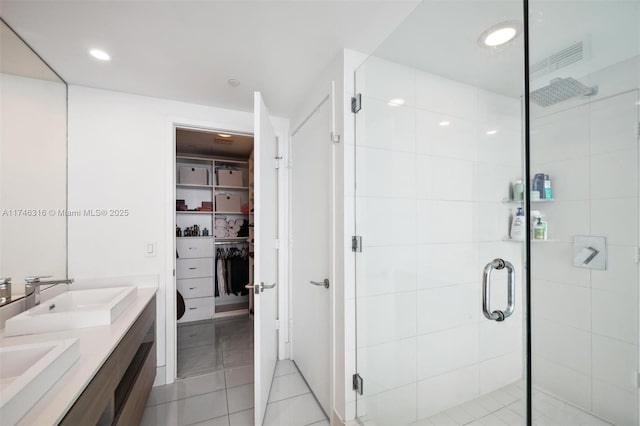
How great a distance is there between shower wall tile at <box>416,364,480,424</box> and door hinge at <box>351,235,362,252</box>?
76 centimetres

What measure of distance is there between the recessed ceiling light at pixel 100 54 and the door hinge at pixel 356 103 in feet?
5.13

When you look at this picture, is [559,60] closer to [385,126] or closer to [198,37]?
[385,126]

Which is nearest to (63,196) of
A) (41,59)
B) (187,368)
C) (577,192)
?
(41,59)

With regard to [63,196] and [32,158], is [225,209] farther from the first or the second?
Result: [32,158]

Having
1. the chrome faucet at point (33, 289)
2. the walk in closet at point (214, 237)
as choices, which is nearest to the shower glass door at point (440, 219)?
the chrome faucet at point (33, 289)

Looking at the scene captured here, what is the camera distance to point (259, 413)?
1.49 meters

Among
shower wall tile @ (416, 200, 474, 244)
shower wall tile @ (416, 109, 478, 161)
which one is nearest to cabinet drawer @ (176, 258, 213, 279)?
shower wall tile @ (416, 200, 474, 244)

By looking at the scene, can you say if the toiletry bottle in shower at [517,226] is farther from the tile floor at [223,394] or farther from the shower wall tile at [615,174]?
the tile floor at [223,394]

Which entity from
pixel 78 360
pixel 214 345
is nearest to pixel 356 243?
pixel 78 360

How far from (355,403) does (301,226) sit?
4.14 feet

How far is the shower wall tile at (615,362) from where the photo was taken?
0.87 m

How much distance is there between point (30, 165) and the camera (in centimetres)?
148

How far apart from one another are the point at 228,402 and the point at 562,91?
2593 mm

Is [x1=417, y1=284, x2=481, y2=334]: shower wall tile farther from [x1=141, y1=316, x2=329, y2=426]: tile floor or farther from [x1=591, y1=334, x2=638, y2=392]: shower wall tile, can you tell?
[x1=141, y1=316, x2=329, y2=426]: tile floor
